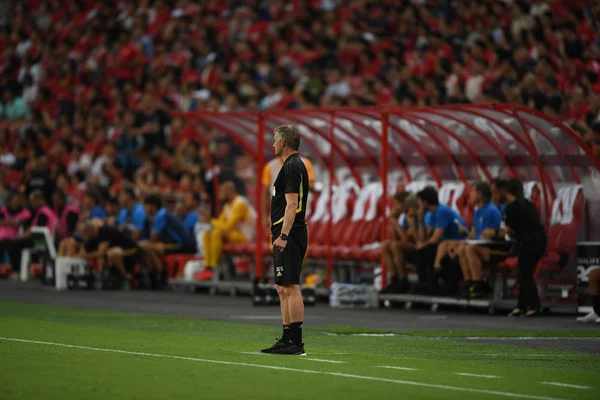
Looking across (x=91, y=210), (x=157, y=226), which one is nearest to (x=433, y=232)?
(x=157, y=226)

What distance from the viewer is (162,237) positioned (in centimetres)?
2570

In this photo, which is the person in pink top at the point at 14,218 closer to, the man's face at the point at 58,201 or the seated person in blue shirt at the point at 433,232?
the man's face at the point at 58,201

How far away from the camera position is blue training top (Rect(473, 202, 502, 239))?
19.7m

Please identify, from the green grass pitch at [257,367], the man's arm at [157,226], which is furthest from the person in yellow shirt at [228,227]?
the green grass pitch at [257,367]

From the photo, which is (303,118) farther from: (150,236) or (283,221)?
(283,221)

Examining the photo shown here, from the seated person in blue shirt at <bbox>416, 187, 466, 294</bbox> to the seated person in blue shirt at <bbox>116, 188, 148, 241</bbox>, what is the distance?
24.3 ft

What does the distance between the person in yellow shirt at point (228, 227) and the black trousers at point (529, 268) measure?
23.6 feet

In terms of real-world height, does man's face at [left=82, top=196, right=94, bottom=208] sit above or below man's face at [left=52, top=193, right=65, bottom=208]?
below

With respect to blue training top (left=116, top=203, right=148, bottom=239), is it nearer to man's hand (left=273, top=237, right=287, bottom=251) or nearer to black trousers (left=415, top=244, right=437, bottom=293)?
black trousers (left=415, top=244, right=437, bottom=293)

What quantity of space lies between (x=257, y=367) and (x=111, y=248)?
→ 48.6ft

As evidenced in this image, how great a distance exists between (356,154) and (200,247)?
149 inches

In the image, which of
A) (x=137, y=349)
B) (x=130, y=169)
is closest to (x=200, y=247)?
(x=130, y=169)

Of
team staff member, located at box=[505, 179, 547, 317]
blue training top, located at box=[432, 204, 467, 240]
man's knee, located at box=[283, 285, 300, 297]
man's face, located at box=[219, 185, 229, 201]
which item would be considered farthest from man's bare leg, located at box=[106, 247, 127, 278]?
man's knee, located at box=[283, 285, 300, 297]

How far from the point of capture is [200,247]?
83.6ft
